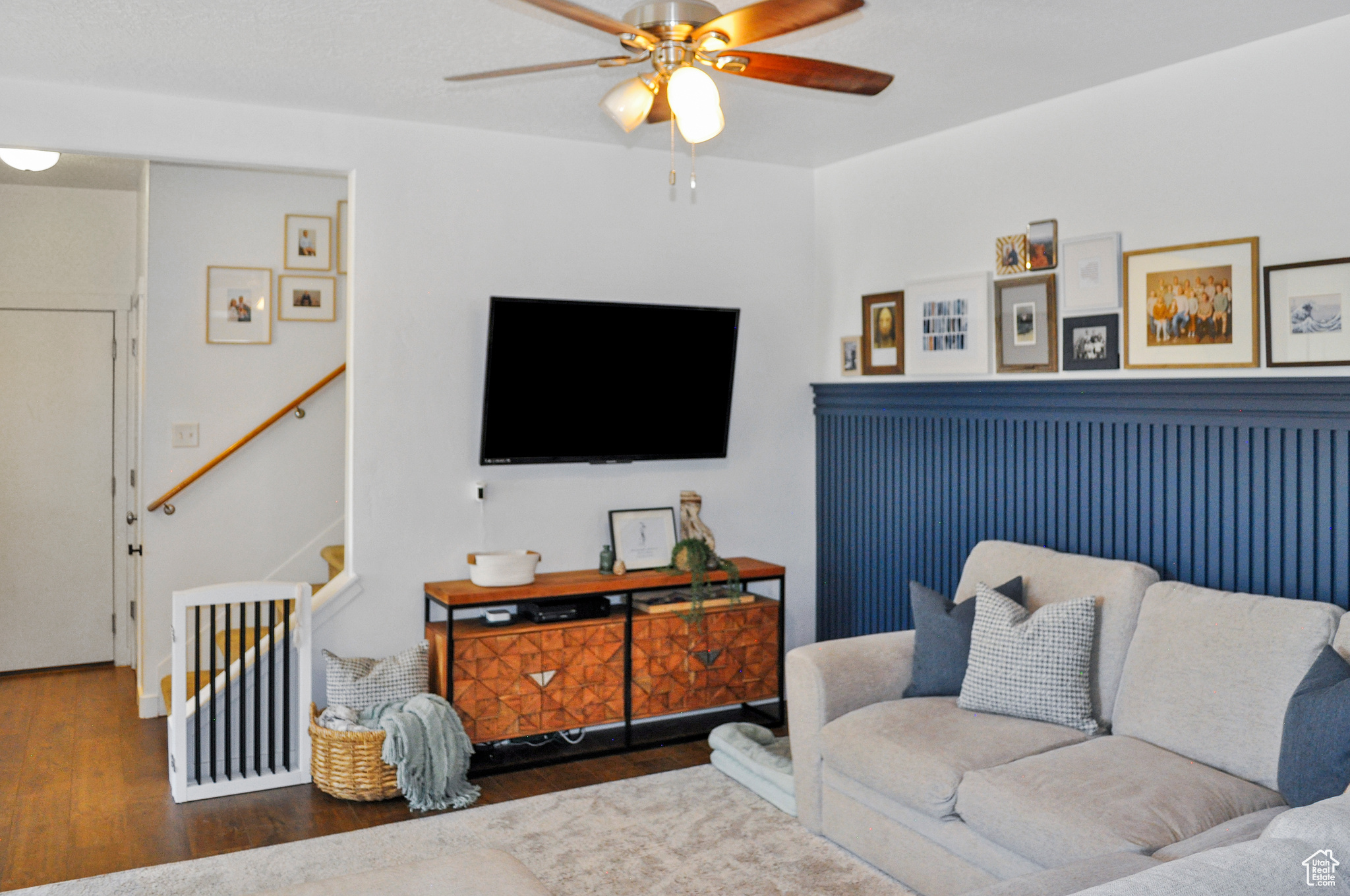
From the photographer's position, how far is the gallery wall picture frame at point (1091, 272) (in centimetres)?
372

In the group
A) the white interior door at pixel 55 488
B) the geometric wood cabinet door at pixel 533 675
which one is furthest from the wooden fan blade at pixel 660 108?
the white interior door at pixel 55 488

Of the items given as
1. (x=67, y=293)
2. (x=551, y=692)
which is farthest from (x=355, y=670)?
(x=67, y=293)

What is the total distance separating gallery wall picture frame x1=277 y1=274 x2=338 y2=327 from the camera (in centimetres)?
514

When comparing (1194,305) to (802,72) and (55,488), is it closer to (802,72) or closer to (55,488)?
(802,72)

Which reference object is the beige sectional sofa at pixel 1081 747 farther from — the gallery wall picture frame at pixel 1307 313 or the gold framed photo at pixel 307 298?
the gold framed photo at pixel 307 298

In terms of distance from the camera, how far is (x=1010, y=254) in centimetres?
413

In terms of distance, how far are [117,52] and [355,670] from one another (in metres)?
2.27

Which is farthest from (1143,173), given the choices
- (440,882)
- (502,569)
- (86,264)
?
(86,264)

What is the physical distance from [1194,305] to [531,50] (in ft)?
7.54

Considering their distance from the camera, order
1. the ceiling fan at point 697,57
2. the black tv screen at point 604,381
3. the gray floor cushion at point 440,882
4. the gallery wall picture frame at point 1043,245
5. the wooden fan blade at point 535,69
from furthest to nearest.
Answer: the black tv screen at point 604,381
the gallery wall picture frame at point 1043,245
the wooden fan blade at point 535,69
the ceiling fan at point 697,57
the gray floor cushion at point 440,882

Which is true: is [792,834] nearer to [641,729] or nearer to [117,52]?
[641,729]

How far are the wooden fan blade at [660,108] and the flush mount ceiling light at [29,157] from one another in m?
2.31

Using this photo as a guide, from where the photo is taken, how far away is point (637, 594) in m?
4.81

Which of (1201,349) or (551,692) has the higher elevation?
(1201,349)
